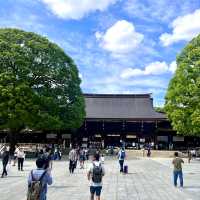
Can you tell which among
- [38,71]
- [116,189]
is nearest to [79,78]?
[38,71]

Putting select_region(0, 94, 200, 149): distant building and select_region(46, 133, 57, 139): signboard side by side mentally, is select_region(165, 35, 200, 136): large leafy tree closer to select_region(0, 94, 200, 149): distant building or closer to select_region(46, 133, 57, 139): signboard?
select_region(0, 94, 200, 149): distant building

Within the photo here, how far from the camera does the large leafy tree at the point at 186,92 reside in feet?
144

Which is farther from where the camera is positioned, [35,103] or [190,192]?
[35,103]

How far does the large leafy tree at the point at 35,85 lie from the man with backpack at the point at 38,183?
34.1 metres

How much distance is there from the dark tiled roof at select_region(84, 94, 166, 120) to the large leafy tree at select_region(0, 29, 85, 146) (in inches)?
631

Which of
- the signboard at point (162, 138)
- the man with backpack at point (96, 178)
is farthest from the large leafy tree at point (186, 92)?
the man with backpack at point (96, 178)

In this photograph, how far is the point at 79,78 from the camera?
51375 millimetres

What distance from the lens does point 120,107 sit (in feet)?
229

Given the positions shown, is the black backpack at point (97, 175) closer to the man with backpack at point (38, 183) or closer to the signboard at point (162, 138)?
the man with backpack at point (38, 183)

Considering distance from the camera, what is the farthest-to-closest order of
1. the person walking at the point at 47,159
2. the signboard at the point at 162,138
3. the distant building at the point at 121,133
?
the signboard at the point at 162,138 → the distant building at the point at 121,133 → the person walking at the point at 47,159

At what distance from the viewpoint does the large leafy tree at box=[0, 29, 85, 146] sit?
44156 mm

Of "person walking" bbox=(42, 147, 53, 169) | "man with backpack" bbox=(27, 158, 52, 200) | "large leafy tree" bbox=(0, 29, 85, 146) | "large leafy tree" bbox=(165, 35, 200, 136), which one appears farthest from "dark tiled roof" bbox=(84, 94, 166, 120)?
"man with backpack" bbox=(27, 158, 52, 200)

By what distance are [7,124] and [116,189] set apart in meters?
28.7

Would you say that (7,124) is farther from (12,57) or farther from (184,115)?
(184,115)
